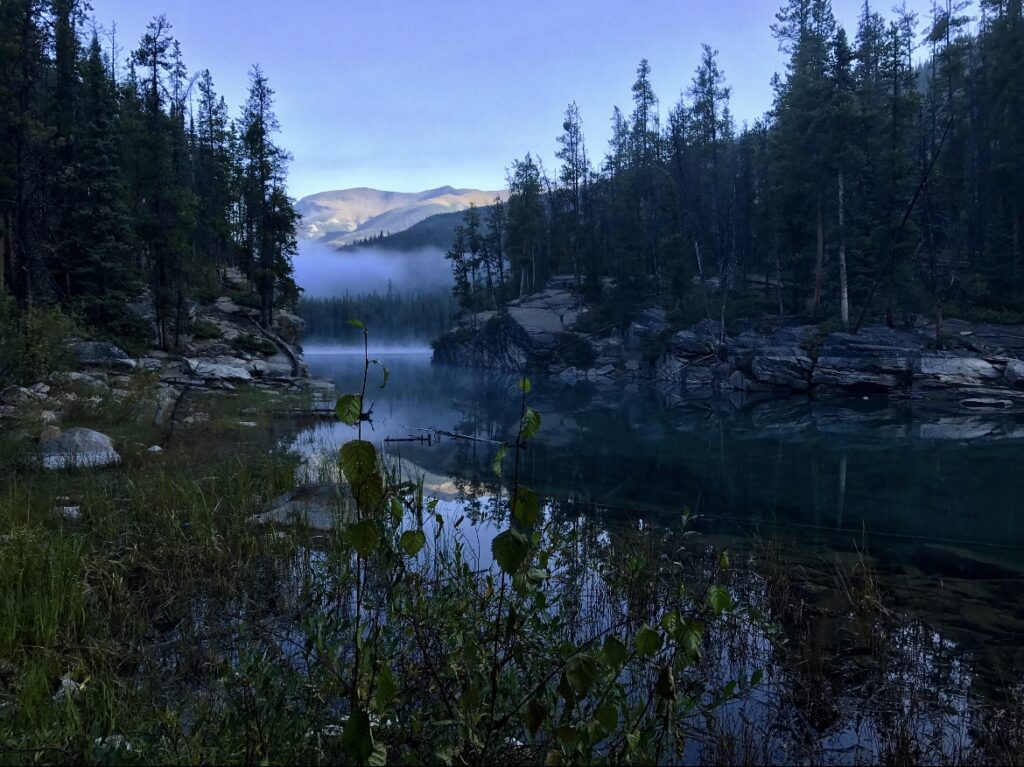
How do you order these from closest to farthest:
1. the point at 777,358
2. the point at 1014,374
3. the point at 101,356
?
the point at 101,356 → the point at 1014,374 → the point at 777,358

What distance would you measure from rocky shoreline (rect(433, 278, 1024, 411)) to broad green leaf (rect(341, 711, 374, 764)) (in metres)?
35.1

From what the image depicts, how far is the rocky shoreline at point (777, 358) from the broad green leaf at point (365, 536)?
34979mm

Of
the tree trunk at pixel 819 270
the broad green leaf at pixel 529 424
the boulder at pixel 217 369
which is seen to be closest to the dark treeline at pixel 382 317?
the tree trunk at pixel 819 270

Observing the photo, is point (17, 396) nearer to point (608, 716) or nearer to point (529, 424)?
point (529, 424)

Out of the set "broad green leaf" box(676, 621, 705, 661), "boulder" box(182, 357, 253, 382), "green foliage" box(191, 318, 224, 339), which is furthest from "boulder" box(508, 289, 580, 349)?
"broad green leaf" box(676, 621, 705, 661)

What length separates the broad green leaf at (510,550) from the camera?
2084 millimetres

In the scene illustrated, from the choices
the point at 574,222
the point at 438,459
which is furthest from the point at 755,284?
the point at 438,459

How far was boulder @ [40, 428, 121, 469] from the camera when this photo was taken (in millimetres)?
11109

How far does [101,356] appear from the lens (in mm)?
24641

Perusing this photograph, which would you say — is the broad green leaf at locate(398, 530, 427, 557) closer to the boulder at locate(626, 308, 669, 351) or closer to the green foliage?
the green foliage

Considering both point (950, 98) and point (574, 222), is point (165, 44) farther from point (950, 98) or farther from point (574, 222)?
point (950, 98)

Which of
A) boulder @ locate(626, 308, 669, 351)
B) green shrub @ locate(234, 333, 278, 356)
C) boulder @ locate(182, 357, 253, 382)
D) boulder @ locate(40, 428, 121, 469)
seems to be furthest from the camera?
boulder @ locate(626, 308, 669, 351)

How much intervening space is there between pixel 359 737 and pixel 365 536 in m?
0.66

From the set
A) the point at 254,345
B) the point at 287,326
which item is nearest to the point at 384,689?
the point at 254,345
